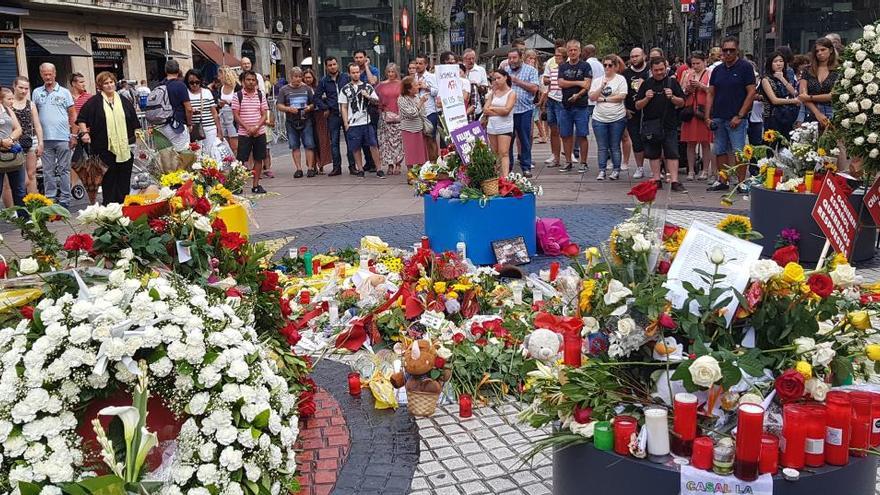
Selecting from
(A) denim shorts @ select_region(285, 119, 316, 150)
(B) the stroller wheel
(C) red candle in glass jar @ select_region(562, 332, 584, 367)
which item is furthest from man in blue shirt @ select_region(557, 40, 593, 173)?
(C) red candle in glass jar @ select_region(562, 332, 584, 367)

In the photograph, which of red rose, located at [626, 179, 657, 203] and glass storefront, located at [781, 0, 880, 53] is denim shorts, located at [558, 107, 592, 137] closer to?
glass storefront, located at [781, 0, 880, 53]

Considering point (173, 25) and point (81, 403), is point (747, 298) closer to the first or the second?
point (81, 403)

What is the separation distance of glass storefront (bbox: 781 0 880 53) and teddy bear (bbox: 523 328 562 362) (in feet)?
46.7

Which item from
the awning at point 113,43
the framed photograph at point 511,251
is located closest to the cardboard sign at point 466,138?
the framed photograph at point 511,251

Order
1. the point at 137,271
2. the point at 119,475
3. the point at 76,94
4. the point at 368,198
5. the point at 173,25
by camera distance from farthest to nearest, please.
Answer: the point at 173,25, the point at 76,94, the point at 368,198, the point at 137,271, the point at 119,475

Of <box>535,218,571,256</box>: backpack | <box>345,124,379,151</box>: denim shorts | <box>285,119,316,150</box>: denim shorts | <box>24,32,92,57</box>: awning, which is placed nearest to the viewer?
<box>535,218,571,256</box>: backpack

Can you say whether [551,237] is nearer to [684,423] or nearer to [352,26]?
[684,423]

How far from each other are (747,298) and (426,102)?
35.0 feet

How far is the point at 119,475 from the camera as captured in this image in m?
2.67

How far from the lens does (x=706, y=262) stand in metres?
3.08

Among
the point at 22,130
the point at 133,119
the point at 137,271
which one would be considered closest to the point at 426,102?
the point at 133,119

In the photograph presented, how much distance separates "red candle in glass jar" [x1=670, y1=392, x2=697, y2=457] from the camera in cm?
275

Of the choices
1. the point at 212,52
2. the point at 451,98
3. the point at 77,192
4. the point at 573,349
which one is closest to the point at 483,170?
the point at 451,98

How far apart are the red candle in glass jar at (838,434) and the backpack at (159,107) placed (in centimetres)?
1022
